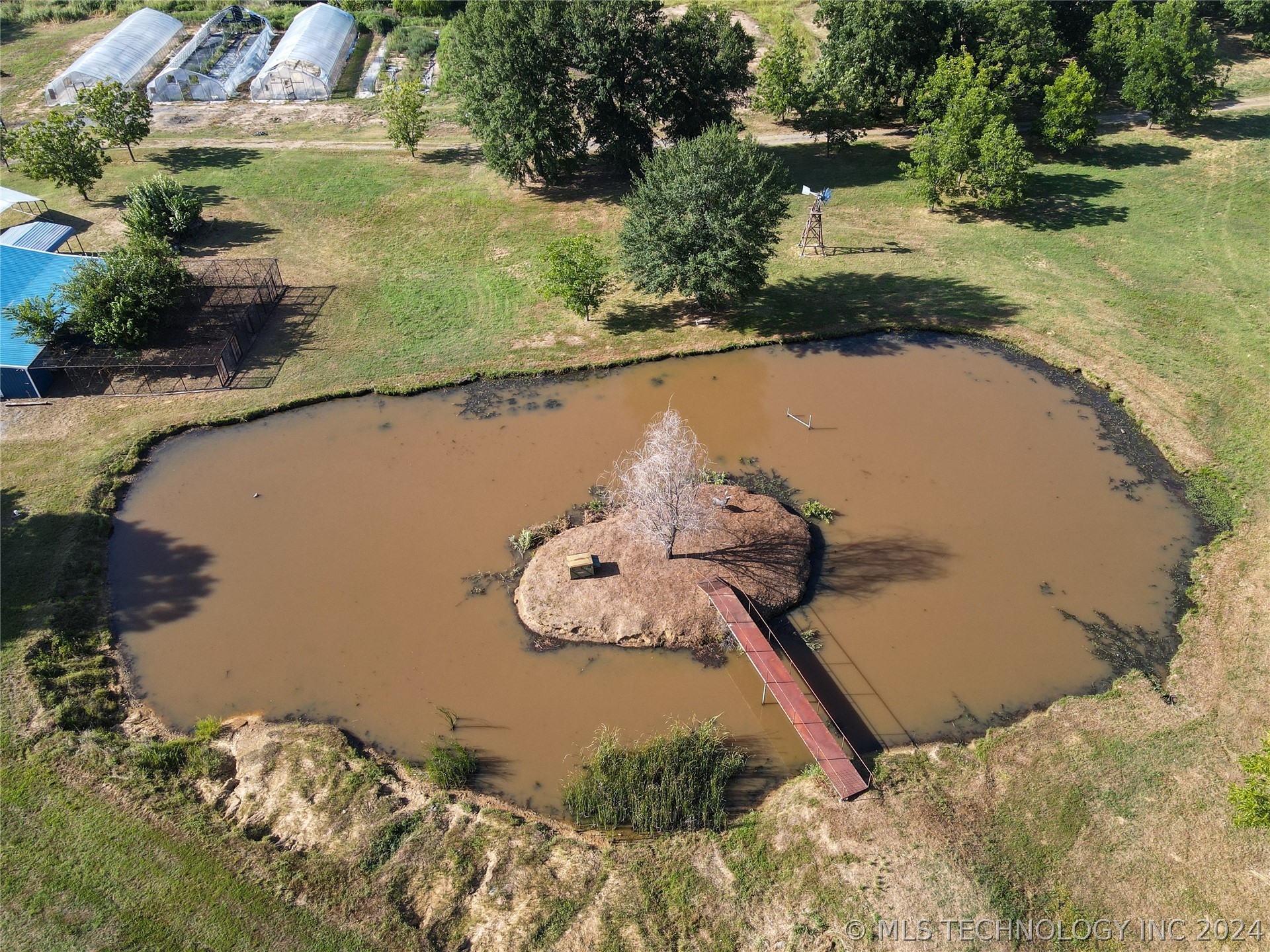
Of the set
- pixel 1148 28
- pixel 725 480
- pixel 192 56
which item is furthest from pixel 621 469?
pixel 192 56

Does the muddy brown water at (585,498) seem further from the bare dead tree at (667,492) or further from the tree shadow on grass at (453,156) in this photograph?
the tree shadow on grass at (453,156)

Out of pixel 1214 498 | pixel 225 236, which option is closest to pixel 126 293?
pixel 225 236

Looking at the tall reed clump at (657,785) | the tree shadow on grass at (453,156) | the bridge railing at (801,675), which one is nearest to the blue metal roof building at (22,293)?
the tree shadow on grass at (453,156)

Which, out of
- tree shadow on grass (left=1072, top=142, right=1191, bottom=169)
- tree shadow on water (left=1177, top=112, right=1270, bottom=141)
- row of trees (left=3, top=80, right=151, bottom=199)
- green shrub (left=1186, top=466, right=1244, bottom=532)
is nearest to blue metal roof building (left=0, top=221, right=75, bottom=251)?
row of trees (left=3, top=80, right=151, bottom=199)

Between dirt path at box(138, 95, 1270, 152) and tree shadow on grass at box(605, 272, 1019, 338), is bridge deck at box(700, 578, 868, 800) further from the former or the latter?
dirt path at box(138, 95, 1270, 152)

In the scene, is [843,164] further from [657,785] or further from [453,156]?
[657,785]

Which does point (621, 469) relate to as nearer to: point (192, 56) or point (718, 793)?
point (718, 793)

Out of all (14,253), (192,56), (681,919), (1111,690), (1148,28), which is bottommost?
(681,919)
